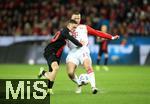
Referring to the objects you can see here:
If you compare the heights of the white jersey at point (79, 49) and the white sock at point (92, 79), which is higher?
the white jersey at point (79, 49)

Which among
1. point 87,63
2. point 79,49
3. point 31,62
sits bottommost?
point 31,62

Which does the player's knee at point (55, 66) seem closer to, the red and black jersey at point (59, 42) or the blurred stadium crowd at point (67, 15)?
the red and black jersey at point (59, 42)

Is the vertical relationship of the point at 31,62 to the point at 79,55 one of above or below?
below

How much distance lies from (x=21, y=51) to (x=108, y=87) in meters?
14.4

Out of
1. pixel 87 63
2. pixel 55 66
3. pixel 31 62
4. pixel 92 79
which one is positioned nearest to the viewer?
pixel 92 79

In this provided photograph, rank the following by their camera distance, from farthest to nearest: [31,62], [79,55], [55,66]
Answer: [31,62], [79,55], [55,66]

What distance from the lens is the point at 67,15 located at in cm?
3275

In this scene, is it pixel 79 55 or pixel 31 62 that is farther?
pixel 31 62

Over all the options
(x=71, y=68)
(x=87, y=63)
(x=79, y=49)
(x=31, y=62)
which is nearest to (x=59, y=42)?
(x=79, y=49)

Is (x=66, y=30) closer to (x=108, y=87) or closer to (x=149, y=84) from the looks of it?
(x=108, y=87)

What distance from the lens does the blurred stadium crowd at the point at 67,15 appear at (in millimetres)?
31438
